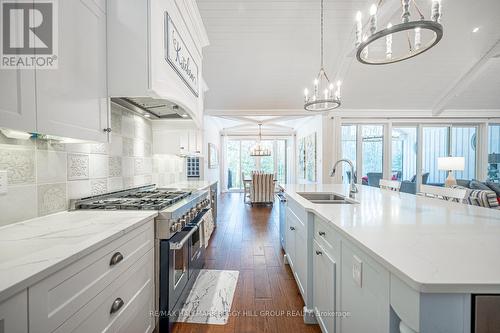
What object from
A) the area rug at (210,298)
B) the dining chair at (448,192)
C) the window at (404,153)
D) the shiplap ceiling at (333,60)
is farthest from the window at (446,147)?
the area rug at (210,298)

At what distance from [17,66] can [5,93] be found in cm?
13

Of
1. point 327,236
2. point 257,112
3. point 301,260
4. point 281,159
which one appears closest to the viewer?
point 327,236

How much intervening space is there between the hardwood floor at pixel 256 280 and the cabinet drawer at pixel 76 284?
2.93ft

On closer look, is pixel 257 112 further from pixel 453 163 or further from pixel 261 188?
pixel 453 163

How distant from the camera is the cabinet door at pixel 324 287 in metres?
1.21

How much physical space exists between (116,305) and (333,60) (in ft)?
14.9

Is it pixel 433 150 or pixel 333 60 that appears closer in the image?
pixel 333 60

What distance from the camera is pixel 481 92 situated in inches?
193

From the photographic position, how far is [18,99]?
2.78ft

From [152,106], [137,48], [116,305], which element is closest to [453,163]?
[152,106]

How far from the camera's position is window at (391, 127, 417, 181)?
225 inches

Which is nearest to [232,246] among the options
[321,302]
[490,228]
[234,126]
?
[321,302]

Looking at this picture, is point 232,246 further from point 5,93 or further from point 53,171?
point 5,93

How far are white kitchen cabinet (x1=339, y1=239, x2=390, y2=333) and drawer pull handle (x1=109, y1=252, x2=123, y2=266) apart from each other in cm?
112
